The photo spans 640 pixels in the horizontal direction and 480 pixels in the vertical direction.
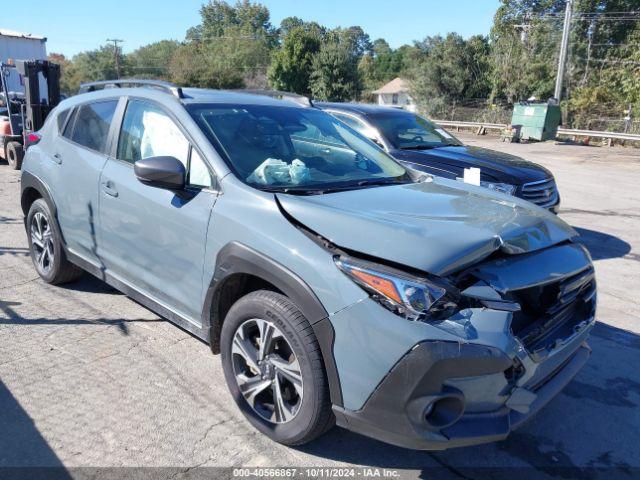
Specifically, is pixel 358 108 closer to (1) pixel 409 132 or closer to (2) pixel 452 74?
(1) pixel 409 132

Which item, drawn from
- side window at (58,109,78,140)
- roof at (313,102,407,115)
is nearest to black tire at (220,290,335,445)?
side window at (58,109,78,140)

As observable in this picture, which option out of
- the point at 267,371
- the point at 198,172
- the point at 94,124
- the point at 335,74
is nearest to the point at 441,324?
the point at 267,371

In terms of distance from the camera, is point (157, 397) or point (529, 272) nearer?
point (529, 272)

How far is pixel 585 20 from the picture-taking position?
4828cm

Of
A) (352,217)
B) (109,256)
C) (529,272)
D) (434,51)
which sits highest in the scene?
(434,51)

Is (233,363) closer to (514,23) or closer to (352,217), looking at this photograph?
(352,217)

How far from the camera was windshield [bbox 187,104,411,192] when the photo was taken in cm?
335

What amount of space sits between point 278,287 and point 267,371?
52cm

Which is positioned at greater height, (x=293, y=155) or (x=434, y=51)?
(x=434, y=51)

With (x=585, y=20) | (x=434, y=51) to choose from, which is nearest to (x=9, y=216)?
(x=434, y=51)

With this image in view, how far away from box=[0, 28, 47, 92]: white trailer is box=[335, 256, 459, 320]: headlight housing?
16425 mm

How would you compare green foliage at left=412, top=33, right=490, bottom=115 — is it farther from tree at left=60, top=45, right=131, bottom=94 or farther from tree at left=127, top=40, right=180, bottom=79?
tree at left=60, top=45, right=131, bottom=94

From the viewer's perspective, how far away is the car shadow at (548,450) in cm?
285

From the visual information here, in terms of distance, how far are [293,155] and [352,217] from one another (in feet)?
3.39
